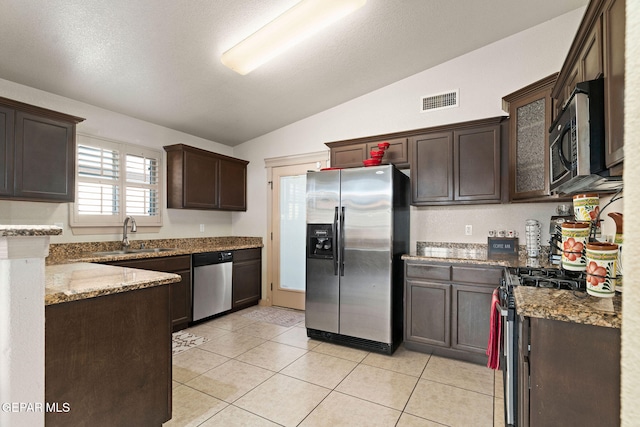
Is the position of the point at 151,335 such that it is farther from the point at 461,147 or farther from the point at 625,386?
the point at 461,147

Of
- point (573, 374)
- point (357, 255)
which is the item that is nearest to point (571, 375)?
point (573, 374)

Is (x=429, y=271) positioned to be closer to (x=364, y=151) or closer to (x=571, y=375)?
(x=364, y=151)

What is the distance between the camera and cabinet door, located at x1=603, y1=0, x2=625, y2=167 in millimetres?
1159

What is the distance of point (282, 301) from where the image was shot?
4758 mm

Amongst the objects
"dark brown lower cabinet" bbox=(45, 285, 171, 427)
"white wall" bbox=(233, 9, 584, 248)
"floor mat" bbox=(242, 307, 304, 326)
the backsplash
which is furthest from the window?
the backsplash

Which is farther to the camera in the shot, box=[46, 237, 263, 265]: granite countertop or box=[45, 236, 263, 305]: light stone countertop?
box=[46, 237, 263, 265]: granite countertop

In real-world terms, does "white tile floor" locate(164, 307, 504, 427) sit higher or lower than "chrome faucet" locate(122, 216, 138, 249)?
lower

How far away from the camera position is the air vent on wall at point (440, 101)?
359 centimetres

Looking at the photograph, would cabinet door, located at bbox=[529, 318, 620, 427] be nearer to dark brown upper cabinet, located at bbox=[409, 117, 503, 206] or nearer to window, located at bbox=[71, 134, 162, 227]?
dark brown upper cabinet, located at bbox=[409, 117, 503, 206]

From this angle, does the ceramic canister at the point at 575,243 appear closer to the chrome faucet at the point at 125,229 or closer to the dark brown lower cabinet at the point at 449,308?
the dark brown lower cabinet at the point at 449,308

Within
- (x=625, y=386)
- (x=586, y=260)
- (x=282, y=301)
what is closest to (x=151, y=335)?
(x=625, y=386)

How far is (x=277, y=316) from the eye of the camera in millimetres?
4293

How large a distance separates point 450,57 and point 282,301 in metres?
3.81

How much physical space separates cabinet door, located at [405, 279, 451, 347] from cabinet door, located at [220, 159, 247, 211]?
286cm
